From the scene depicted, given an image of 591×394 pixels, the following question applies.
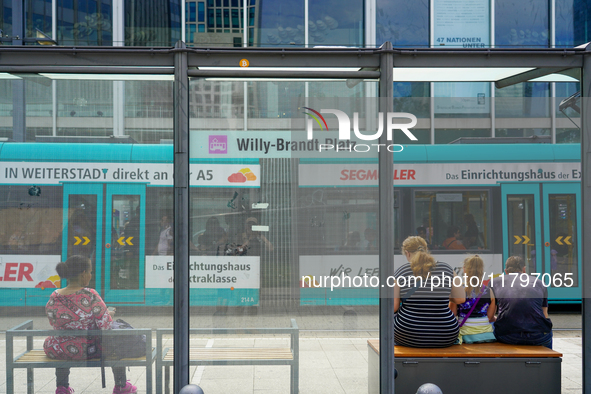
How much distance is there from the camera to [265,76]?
387 centimetres

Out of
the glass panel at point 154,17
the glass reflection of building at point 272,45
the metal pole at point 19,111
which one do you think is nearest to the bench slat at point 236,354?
the glass reflection of building at point 272,45

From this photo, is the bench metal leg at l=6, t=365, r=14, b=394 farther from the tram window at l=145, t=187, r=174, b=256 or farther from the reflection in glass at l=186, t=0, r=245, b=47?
the reflection in glass at l=186, t=0, r=245, b=47

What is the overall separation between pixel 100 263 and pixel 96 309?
40 centimetres

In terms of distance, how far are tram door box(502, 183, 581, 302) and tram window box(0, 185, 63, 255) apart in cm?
398

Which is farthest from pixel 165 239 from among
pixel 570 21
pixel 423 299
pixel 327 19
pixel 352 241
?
pixel 570 21

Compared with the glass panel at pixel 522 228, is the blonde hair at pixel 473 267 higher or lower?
lower

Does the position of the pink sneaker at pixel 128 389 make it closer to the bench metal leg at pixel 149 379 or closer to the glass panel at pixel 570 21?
the bench metal leg at pixel 149 379

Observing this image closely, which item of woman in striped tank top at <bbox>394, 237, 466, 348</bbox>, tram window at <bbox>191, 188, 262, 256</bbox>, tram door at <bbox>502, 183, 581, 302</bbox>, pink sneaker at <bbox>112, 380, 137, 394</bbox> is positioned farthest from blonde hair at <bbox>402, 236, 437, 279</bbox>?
pink sneaker at <bbox>112, 380, 137, 394</bbox>

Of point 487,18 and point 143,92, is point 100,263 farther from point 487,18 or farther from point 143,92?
point 487,18

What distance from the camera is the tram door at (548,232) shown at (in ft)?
13.7

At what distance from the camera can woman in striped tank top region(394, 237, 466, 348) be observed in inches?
164

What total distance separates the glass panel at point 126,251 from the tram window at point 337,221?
4.53 ft

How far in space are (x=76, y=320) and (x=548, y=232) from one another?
173 inches

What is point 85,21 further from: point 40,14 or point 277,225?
point 277,225
